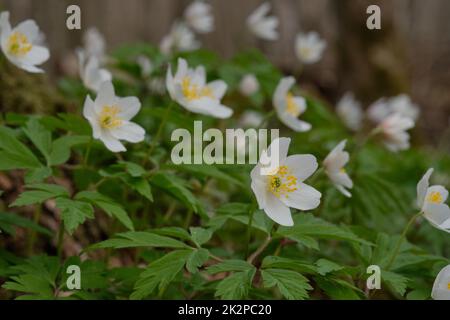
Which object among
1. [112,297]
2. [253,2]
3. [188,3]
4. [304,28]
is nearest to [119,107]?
[112,297]

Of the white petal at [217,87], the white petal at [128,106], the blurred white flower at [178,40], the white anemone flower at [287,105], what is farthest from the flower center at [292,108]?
the blurred white flower at [178,40]

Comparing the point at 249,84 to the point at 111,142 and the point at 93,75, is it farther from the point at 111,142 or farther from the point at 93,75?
the point at 111,142

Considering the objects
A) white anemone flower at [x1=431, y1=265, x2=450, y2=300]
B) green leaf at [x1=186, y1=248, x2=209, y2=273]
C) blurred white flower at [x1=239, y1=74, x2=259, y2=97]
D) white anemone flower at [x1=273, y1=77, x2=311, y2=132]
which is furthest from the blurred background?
white anemone flower at [x1=431, y1=265, x2=450, y2=300]

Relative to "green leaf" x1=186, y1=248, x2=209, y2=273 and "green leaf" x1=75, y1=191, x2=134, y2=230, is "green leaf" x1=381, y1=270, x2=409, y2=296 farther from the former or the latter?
"green leaf" x1=75, y1=191, x2=134, y2=230

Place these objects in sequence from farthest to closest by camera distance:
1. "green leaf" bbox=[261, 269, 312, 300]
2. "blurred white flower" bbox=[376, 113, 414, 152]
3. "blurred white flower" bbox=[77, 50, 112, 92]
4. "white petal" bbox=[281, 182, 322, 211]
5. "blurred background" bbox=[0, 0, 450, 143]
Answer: "blurred background" bbox=[0, 0, 450, 143] → "blurred white flower" bbox=[376, 113, 414, 152] → "blurred white flower" bbox=[77, 50, 112, 92] → "white petal" bbox=[281, 182, 322, 211] → "green leaf" bbox=[261, 269, 312, 300]

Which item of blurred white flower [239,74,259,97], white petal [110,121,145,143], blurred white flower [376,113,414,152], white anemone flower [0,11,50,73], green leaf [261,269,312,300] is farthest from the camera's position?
blurred white flower [239,74,259,97]
